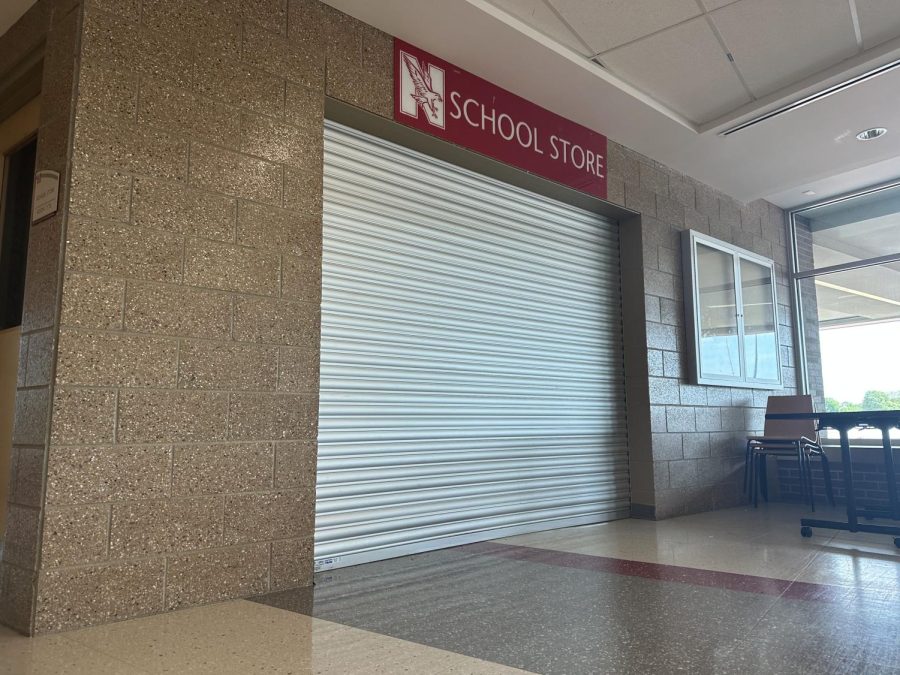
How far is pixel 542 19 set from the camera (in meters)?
3.47

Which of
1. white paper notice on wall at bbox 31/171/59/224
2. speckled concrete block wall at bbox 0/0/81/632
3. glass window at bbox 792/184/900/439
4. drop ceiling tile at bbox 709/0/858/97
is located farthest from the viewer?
glass window at bbox 792/184/900/439

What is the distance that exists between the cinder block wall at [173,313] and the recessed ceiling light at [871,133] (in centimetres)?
374

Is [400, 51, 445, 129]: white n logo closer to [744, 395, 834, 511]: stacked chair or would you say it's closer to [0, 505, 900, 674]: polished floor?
[0, 505, 900, 674]: polished floor

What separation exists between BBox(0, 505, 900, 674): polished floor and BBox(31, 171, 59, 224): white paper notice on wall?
146cm

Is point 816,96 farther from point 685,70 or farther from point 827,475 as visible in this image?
point 827,475

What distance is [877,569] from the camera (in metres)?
3.17

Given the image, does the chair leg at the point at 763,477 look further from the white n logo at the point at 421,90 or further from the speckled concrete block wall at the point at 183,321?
the speckled concrete block wall at the point at 183,321

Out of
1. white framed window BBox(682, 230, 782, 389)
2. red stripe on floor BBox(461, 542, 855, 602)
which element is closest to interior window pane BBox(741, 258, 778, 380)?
white framed window BBox(682, 230, 782, 389)

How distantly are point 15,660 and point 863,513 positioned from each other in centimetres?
499

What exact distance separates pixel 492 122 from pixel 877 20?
2.10m

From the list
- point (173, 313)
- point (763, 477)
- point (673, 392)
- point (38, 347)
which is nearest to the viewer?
point (38, 347)

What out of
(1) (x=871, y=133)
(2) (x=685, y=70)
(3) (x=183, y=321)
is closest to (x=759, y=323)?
(1) (x=871, y=133)

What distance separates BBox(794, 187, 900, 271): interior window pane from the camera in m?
6.25

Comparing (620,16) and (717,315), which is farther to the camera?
(717,315)
